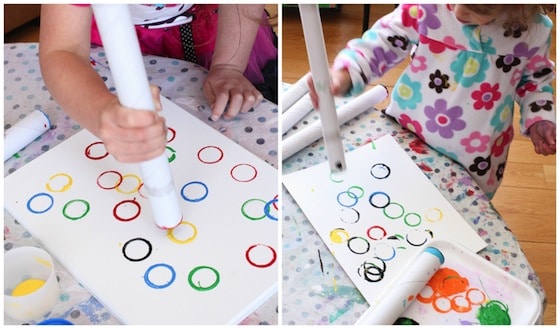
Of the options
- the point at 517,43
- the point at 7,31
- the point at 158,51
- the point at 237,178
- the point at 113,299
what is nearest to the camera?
the point at 113,299

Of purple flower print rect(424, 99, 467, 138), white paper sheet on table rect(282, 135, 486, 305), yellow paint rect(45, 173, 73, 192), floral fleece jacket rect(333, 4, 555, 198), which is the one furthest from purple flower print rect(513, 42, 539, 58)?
yellow paint rect(45, 173, 73, 192)

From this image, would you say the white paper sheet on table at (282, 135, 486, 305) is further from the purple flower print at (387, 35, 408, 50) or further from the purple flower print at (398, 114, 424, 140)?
the purple flower print at (387, 35, 408, 50)

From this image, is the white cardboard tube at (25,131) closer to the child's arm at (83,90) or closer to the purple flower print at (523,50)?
the child's arm at (83,90)

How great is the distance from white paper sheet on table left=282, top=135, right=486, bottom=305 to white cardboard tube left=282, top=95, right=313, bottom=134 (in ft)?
0.29

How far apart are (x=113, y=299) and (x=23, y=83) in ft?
1.29

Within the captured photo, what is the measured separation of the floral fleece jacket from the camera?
0.82 meters

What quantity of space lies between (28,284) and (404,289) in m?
0.37

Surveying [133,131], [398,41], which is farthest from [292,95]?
[133,131]

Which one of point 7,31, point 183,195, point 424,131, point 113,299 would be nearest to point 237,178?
point 183,195

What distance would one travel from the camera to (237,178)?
69cm

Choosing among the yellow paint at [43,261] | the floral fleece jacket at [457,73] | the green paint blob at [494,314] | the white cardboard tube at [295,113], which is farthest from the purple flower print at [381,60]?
the yellow paint at [43,261]

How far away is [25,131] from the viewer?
2.40 feet

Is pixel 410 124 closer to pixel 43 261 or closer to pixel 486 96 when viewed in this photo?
pixel 486 96

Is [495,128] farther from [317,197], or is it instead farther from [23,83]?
[23,83]
